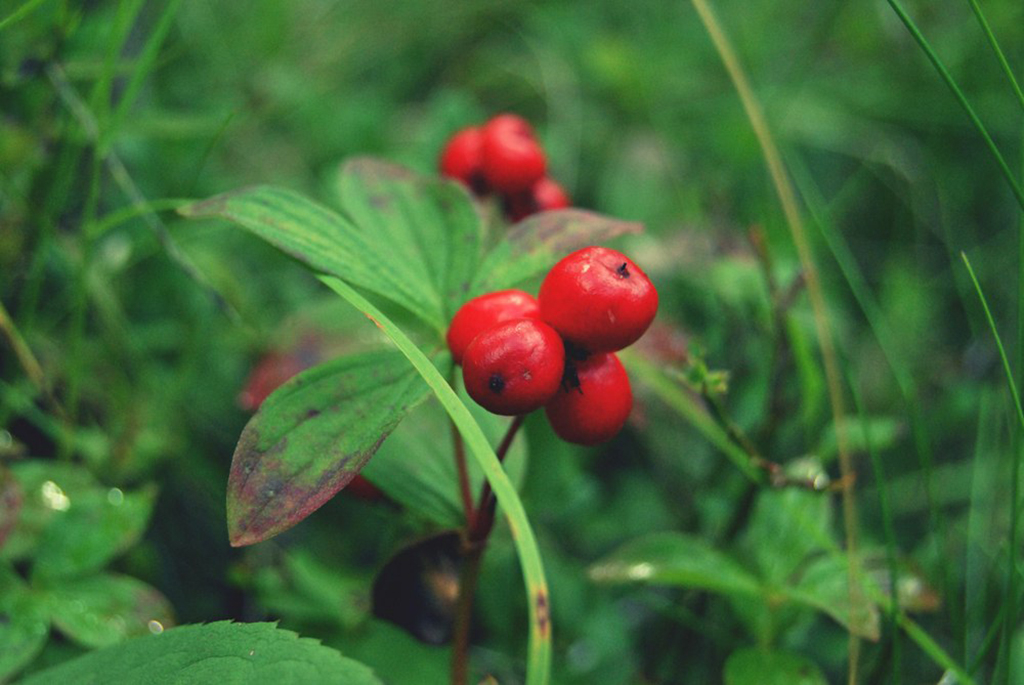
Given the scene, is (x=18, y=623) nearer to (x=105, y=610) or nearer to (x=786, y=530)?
(x=105, y=610)

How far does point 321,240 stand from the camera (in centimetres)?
123

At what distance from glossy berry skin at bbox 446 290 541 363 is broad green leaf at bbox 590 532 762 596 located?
2.14 ft

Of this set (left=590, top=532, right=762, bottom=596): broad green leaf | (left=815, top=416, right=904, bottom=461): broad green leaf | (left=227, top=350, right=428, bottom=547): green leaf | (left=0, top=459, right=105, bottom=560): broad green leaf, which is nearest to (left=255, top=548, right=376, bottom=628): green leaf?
(left=0, top=459, right=105, bottom=560): broad green leaf

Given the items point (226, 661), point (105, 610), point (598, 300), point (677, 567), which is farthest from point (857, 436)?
point (105, 610)

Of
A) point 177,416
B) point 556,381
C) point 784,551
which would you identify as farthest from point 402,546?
point 177,416

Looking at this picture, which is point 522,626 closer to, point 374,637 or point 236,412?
point 374,637

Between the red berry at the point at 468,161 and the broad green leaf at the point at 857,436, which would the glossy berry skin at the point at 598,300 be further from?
the broad green leaf at the point at 857,436

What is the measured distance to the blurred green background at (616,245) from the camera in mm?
1671

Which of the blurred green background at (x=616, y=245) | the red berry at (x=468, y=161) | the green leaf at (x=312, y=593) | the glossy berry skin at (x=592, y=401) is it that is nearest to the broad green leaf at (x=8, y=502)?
the blurred green background at (x=616, y=245)

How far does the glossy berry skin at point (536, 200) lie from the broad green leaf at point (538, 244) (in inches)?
16.2

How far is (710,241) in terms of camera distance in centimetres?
248

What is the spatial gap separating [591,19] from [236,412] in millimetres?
2540

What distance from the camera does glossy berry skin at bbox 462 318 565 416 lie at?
1004 millimetres

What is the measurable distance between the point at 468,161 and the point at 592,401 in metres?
0.88
